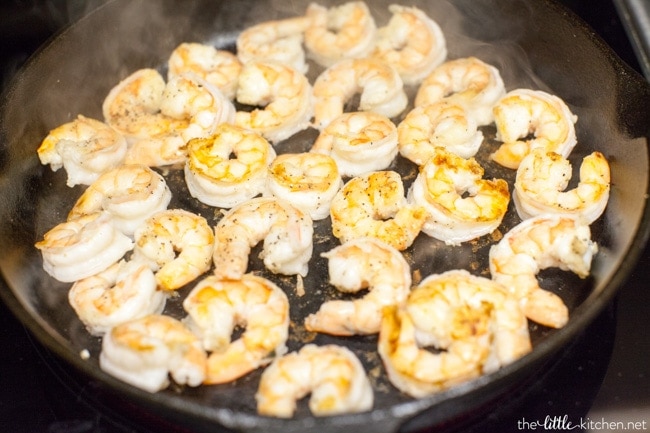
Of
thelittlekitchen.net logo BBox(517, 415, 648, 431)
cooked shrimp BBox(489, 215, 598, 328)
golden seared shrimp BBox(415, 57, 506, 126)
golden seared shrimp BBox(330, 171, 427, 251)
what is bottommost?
thelittlekitchen.net logo BBox(517, 415, 648, 431)

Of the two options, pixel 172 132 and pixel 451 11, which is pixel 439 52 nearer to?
pixel 451 11

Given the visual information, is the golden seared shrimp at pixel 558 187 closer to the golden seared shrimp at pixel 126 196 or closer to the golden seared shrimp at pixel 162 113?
the golden seared shrimp at pixel 162 113

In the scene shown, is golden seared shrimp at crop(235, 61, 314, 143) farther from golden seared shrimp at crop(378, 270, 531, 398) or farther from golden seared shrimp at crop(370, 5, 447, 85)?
golden seared shrimp at crop(378, 270, 531, 398)

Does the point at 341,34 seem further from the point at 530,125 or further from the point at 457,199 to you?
the point at 457,199

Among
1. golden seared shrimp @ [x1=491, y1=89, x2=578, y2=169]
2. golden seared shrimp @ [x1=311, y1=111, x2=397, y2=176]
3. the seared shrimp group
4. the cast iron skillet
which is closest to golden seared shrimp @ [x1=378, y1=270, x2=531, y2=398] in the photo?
the seared shrimp group

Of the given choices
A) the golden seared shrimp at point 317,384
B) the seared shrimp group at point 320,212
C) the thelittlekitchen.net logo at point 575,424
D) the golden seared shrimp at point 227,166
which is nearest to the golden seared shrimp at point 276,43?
the seared shrimp group at point 320,212
